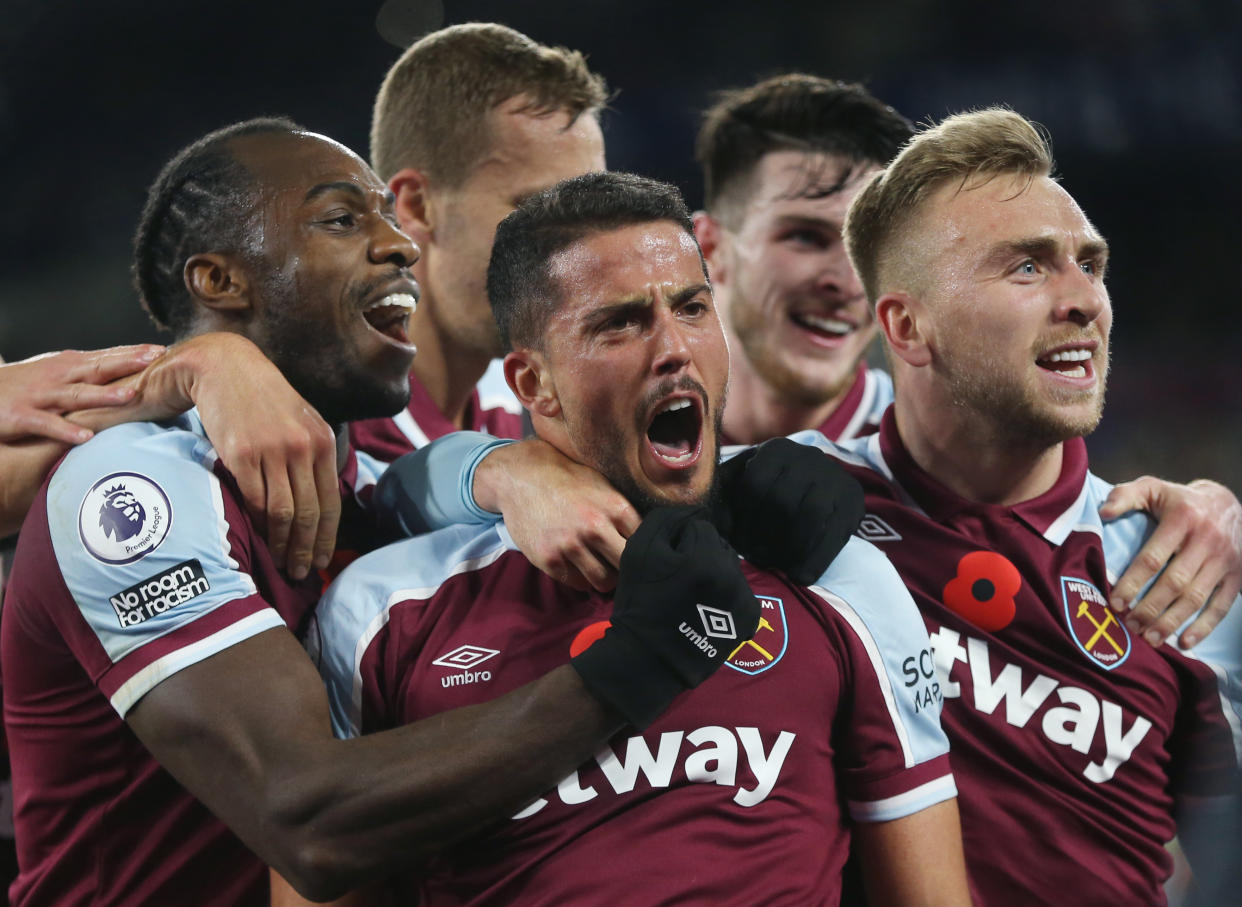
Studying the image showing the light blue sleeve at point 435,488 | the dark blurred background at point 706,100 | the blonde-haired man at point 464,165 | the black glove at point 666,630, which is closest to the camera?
the black glove at point 666,630

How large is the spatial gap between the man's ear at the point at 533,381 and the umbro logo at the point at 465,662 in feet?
1.19

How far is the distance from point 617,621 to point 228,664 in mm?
487

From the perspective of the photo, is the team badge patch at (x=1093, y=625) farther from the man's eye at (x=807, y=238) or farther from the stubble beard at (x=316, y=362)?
the man's eye at (x=807, y=238)

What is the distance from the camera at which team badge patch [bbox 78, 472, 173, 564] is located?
1.53 meters

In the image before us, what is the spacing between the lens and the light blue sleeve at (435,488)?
1.81 metres

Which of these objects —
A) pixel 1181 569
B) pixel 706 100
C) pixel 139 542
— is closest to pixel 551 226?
pixel 139 542

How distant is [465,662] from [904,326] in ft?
3.29

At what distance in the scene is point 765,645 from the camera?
5.31 feet

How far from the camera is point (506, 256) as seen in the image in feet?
5.96

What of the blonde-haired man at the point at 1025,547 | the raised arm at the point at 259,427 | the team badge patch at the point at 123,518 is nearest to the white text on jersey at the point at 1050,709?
the blonde-haired man at the point at 1025,547

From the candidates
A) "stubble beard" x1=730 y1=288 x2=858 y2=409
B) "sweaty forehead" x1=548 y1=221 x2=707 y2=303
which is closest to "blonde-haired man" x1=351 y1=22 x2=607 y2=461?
"stubble beard" x1=730 y1=288 x2=858 y2=409

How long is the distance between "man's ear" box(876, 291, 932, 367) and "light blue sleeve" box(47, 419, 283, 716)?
116 cm

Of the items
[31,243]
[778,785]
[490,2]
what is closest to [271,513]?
[778,785]

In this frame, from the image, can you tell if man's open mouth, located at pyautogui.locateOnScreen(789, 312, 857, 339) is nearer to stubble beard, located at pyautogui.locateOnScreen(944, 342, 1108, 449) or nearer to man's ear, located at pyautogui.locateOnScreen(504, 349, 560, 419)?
stubble beard, located at pyautogui.locateOnScreen(944, 342, 1108, 449)
